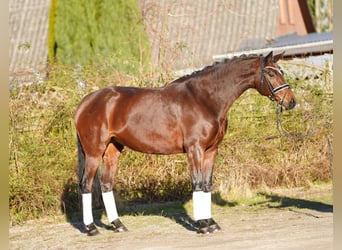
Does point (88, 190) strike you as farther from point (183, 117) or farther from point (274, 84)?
point (274, 84)

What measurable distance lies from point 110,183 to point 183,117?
133cm

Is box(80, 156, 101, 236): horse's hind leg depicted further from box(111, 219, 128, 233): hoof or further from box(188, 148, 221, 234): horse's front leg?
box(188, 148, 221, 234): horse's front leg

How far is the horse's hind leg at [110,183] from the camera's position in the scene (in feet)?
24.6

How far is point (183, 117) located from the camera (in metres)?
7.06

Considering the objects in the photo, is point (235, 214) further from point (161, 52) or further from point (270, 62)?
point (161, 52)

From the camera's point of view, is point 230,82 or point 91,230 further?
point 91,230

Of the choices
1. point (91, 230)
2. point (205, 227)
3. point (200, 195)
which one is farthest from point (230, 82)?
point (91, 230)

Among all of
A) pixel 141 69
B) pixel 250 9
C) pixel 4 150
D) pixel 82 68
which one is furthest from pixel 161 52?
pixel 250 9

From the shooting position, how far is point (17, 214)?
908 centimetres

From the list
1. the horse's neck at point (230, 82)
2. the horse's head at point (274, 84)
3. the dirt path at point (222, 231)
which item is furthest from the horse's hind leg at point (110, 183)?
the horse's head at point (274, 84)

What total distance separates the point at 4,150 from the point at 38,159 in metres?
6.67

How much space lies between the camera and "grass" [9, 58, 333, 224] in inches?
368

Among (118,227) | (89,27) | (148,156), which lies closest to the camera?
(118,227)

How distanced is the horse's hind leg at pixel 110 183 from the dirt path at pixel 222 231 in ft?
0.52
